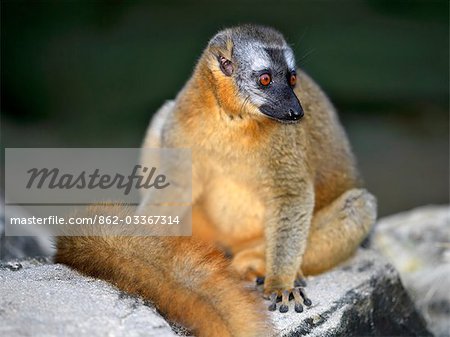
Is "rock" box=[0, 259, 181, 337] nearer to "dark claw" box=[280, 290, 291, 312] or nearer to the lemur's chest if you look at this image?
"dark claw" box=[280, 290, 291, 312]

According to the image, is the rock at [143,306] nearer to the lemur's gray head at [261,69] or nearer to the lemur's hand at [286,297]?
the lemur's hand at [286,297]

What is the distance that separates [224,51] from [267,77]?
1.30 feet

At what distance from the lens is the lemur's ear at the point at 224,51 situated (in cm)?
550

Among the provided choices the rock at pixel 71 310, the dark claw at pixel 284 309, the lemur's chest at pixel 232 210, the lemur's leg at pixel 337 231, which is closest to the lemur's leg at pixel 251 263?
the lemur's chest at pixel 232 210

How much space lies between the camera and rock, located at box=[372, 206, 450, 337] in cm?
679

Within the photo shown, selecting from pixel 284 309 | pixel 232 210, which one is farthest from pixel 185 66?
pixel 284 309

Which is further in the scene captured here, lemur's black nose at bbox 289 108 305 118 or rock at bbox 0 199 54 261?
rock at bbox 0 199 54 261

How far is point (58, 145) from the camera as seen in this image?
1217 cm

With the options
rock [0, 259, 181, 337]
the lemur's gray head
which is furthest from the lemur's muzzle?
rock [0, 259, 181, 337]

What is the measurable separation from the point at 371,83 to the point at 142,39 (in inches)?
140

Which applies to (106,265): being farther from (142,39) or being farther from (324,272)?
(142,39)

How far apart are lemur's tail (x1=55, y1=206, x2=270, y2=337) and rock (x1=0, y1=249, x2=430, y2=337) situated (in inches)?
3.6

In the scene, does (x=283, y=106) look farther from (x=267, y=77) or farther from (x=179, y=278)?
(x=179, y=278)

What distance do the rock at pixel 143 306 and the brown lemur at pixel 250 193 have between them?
14cm
